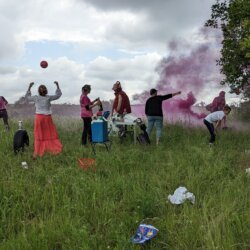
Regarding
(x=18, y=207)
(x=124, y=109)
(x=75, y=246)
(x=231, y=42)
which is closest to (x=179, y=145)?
(x=124, y=109)

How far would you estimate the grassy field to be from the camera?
16.8ft

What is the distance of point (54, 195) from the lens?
6707 millimetres

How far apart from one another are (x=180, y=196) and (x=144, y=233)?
1.44 m

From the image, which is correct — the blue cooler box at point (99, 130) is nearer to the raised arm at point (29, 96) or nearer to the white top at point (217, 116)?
the raised arm at point (29, 96)

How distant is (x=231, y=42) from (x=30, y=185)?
366 inches

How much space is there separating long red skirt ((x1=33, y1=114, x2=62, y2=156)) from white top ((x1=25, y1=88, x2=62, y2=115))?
0.43 feet

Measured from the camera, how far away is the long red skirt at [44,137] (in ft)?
34.4

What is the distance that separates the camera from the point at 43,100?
410 inches

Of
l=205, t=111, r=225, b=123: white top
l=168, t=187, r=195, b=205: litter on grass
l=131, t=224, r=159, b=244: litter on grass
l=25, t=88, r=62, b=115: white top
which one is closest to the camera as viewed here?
l=131, t=224, r=159, b=244: litter on grass

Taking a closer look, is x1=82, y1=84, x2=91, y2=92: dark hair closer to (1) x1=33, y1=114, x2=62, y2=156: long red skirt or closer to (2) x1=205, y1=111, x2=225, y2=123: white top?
(1) x1=33, y1=114, x2=62, y2=156: long red skirt

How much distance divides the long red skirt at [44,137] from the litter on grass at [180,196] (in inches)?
185

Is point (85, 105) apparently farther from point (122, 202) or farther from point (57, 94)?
point (122, 202)

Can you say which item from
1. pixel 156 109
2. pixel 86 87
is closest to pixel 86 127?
pixel 86 87

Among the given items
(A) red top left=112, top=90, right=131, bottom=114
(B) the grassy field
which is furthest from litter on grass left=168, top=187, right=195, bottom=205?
(A) red top left=112, top=90, right=131, bottom=114
